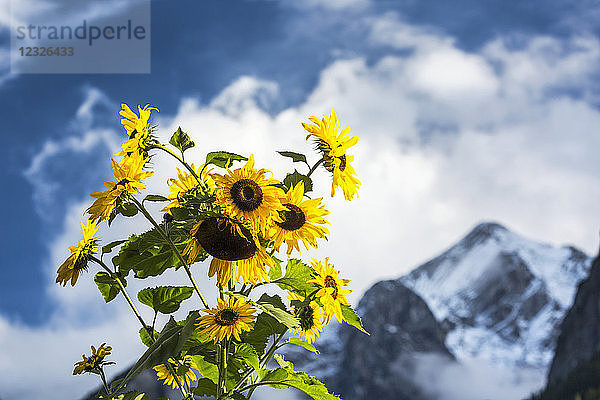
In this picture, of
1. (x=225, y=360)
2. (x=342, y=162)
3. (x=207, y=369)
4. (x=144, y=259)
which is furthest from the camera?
(x=207, y=369)

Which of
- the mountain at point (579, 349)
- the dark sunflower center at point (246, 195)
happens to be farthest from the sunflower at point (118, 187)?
the mountain at point (579, 349)

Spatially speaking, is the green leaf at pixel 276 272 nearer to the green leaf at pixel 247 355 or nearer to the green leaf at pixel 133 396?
the green leaf at pixel 247 355

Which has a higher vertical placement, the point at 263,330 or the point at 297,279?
the point at 297,279

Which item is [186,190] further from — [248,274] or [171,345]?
[171,345]

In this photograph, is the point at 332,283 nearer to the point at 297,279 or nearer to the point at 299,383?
the point at 297,279

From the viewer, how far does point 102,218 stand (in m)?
2.32

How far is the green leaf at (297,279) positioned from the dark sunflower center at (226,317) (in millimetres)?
304

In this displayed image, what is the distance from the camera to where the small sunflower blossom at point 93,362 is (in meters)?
2.62

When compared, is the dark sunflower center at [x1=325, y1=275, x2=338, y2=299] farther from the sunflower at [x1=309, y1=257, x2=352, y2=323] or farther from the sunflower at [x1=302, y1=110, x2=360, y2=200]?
the sunflower at [x1=302, y1=110, x2=360, y2=200]

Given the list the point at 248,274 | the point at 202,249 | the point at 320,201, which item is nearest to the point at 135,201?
the point at 202,249

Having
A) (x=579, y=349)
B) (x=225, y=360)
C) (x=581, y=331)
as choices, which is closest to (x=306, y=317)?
(x=225, y=360)

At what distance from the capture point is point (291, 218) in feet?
7.59

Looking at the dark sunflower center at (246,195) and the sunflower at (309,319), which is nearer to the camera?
the dark sunflower center at (246,195)

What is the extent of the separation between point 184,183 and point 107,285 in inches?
22.2
